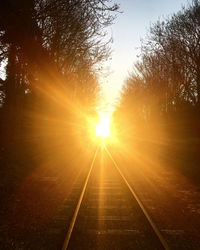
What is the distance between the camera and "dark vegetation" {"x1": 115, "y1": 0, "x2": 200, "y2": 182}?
20.7 metres

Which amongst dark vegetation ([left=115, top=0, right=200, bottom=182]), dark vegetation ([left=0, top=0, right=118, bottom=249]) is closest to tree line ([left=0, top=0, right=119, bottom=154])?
dark vegetation ([left=0, top=0, right=118, bottom=249])

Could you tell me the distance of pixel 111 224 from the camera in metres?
5.63

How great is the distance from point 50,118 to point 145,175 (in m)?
18.0

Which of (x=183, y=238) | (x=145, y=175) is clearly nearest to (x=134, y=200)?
(x=183, y=238)

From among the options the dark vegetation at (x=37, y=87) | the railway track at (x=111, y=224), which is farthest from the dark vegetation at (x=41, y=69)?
the railway track at (x=111, y=224)

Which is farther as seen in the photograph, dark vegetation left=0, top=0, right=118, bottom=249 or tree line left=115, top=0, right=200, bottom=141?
tree line left=115, top=0, right=200, bottom=141

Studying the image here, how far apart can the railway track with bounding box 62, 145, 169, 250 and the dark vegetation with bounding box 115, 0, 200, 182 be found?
5720 millimetres

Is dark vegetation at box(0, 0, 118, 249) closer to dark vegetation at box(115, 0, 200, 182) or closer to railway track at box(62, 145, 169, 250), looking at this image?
railway track at box(62, 145, 169, 250)

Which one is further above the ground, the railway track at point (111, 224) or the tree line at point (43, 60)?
the tree line at point (43, 60)

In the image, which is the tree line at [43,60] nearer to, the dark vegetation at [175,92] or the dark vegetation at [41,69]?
the dark vegetation at [41,69]

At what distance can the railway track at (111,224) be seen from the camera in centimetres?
466

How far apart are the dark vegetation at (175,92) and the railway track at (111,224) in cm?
572

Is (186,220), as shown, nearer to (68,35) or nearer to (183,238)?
(183,238)

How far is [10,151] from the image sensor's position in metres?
14.8
